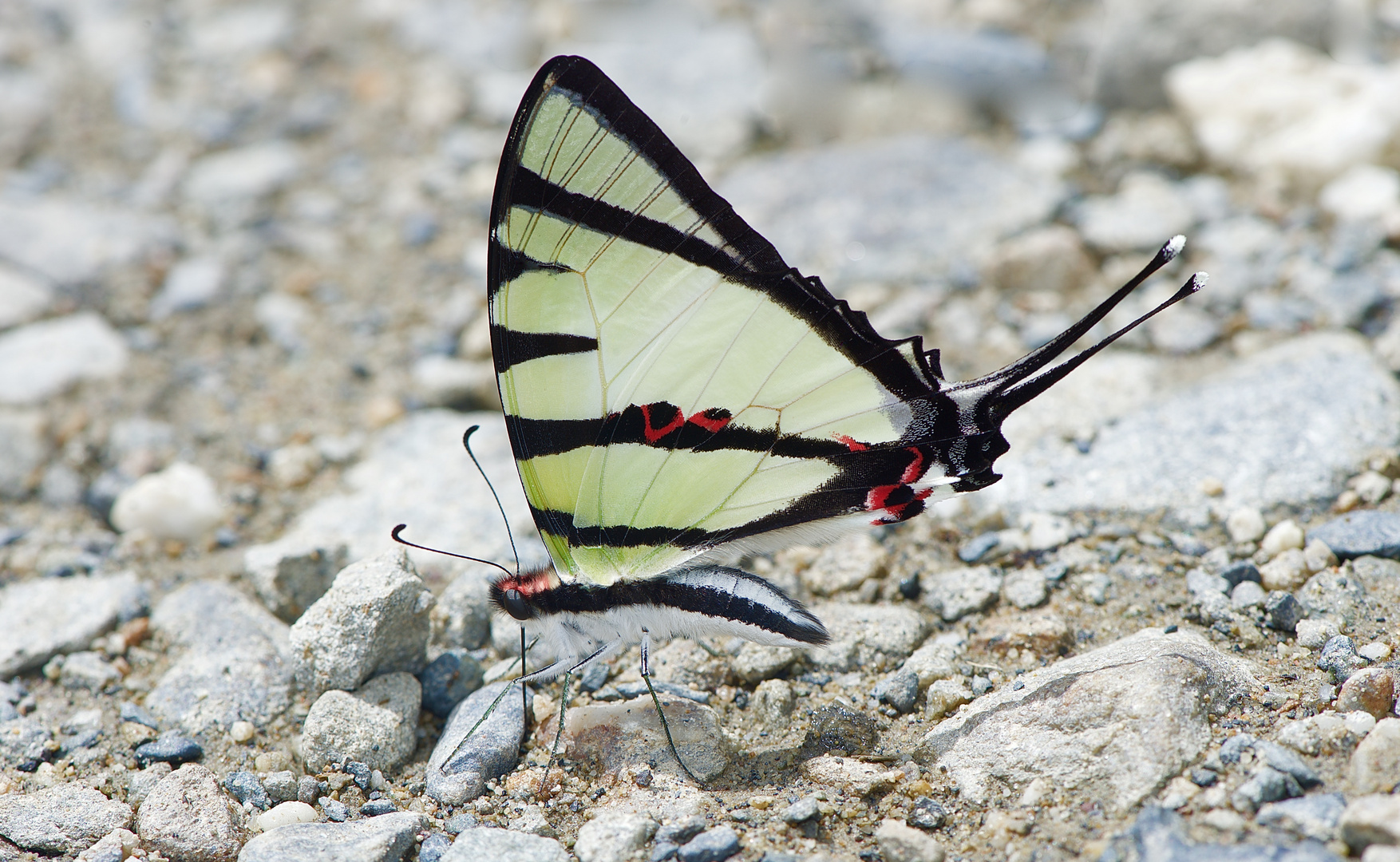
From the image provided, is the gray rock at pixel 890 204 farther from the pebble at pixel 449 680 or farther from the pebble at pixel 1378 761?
the pebble at pixel 1378 761

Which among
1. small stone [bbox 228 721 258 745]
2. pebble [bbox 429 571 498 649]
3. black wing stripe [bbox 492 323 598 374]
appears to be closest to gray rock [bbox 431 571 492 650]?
pebble [bbox 429 571 498 649]

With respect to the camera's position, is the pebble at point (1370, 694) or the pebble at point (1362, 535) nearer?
the pebble at point (1370, 694)

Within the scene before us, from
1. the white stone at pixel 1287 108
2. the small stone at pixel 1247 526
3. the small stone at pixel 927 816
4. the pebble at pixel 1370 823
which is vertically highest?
the white stone at pixel 1287 108

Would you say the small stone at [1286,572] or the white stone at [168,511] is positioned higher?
the white stone at [168,511]

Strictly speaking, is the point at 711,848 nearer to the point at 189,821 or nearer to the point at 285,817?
the point at 285,817

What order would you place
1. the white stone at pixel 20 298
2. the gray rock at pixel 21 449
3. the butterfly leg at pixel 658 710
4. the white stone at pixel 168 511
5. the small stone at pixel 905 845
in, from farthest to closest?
the white stone at pixel 20 298 < the gray rock at pixel 21 449 < the white stone at pixel 168 511 < the butterfly leg at pixel 658 710 < the small stone at pixel 905 845

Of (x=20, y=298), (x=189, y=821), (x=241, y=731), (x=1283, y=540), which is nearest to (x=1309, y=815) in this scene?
(x=1283, y=540)

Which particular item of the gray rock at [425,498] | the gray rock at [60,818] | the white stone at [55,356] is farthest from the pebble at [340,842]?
A: the white stone at [55,356]
